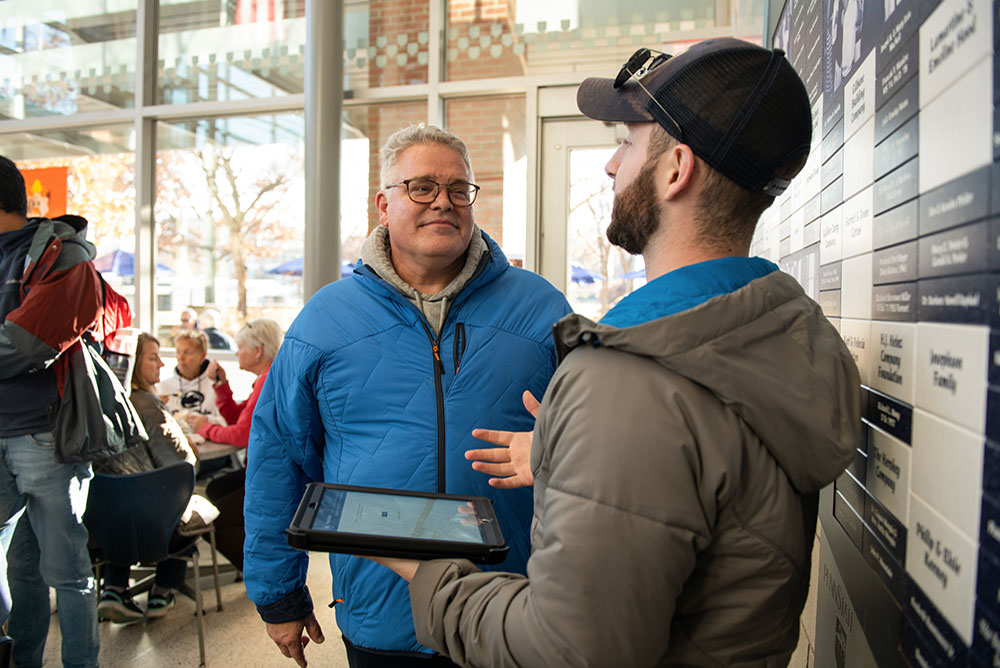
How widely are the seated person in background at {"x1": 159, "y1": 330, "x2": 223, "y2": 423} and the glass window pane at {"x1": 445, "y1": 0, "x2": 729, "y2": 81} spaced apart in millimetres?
2792

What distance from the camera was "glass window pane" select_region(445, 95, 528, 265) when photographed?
5.24 metres

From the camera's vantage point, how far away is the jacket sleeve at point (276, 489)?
1.59 meters

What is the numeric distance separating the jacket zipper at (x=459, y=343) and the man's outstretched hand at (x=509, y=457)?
1.23 ft

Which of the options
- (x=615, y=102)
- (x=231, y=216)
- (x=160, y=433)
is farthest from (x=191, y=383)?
(x=615, y=102)

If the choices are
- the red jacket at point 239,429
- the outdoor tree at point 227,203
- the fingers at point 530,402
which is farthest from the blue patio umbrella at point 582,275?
the fingers at point 530,402

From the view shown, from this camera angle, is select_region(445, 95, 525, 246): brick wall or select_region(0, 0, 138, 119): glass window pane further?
select_region(0, 0, 138, 119): glass window pane

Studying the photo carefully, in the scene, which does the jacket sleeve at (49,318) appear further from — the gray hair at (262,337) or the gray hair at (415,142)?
the gray hair at (262,337)

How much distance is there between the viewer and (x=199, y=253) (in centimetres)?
613

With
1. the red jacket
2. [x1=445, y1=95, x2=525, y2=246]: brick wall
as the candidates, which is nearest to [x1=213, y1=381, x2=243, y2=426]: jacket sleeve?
the red jacket

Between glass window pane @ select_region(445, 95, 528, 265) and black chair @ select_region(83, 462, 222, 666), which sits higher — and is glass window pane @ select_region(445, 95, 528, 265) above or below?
above

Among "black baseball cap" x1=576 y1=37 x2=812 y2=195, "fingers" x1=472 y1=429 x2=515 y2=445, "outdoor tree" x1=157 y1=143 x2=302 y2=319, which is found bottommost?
"fingers" x1=472 y1=429 x2=515 y2=445

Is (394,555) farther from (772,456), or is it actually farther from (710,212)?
(710,212)

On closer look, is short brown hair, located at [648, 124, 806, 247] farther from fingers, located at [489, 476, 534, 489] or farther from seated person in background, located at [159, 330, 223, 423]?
seated person in background, located at [159, 330, 223, 423]

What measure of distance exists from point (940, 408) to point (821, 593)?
798mm
